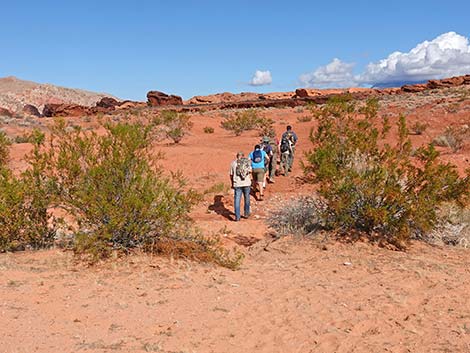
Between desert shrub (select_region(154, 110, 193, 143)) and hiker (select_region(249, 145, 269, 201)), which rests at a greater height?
desert shrub (select_region(154, 110, 193, 143))

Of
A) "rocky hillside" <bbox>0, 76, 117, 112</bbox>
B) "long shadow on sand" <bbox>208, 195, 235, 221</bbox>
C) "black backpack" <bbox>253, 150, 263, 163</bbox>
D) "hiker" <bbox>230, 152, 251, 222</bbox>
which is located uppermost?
"rocky hillside" <bbox>0, 76, 117, 112</bbox>

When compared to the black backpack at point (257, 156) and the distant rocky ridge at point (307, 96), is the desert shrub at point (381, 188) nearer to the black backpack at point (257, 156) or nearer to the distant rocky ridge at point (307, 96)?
the black backpack at point (257, 156)

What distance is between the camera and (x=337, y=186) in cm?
767

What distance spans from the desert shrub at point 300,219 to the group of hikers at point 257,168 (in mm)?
1142

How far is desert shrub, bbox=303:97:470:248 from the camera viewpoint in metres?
7.35

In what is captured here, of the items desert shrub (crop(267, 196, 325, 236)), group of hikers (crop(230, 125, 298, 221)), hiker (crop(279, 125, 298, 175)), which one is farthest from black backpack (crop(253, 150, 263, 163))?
hiker (crop(279, 125, 298, 175))

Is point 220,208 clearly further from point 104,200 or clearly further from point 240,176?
point 104,200

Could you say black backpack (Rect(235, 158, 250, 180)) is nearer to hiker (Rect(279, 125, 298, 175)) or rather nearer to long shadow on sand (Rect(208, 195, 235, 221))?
long shadow on sand (Rect(208, 195, 235, 221))

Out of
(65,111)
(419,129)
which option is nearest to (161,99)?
(65,111)

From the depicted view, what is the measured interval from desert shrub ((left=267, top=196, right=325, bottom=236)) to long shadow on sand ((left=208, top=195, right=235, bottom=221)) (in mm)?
1609

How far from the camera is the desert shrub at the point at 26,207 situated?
21.1ft

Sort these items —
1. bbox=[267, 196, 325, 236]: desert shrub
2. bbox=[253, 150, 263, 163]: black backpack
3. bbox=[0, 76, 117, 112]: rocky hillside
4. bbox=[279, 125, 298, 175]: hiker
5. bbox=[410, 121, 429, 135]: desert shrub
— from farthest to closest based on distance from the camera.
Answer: bbox=[0, 76, 117, 112]: rocky hillside
bbox=[410, 121, 429, 135]: desert shrub
bbox=[279, 125, 298, 175]: hiker
bbox=[253, 150, 263, 163]: black backpack
bbox=[267, 196, 325, 236]: desert shrub

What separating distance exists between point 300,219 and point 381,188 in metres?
1.60

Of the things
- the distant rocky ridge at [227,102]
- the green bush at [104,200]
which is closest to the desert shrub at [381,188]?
the green bush at [104,200]
